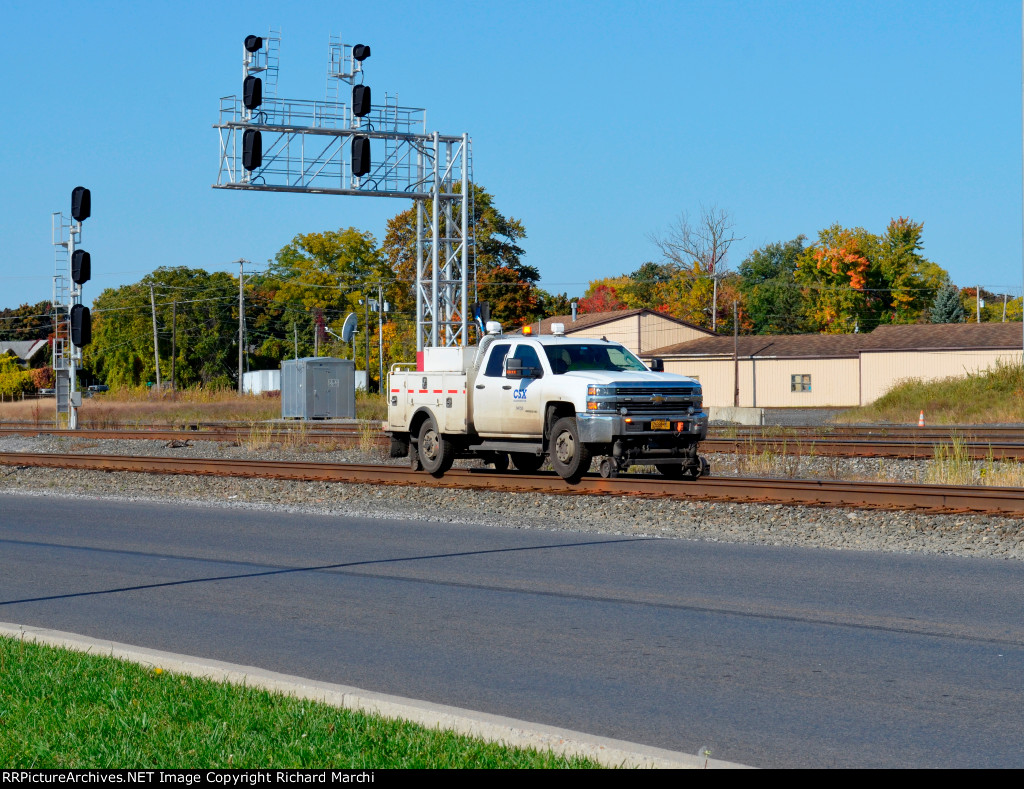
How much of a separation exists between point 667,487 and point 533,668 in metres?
10.3

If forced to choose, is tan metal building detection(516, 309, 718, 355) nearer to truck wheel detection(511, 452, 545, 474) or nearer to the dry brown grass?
the dry brown grass

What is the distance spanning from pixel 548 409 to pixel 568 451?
752 mm

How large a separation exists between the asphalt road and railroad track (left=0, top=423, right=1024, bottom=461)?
10.7 metres

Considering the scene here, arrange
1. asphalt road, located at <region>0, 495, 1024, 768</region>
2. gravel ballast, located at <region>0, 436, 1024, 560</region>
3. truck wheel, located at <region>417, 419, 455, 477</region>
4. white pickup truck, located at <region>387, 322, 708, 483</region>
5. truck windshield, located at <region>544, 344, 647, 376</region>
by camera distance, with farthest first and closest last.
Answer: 1. truck wheel, located at <region>417, 419, 455, 477</region>
2. truck windshield, located at <region>544, 344, 647, 376</region>
3. white pickup truck, located at <region>387, 322, 708, 483</region>
4. gravel ballast, located at <region>0, 436, 1024, 560</region>
5. asphalt road, located at <region>0, 495, 1024, 768</region>

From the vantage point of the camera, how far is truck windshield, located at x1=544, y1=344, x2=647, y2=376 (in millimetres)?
18828

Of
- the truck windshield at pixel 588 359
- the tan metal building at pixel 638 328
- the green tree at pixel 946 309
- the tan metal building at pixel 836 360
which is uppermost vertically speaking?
the green tree at pixel 946 309

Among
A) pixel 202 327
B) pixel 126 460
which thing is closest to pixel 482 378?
pixel 126 460

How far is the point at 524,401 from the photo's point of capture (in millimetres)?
18812

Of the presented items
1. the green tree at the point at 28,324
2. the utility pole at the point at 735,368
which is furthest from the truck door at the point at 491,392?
the green tree at the point at 28,324

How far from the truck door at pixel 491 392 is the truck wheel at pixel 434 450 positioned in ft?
2.77

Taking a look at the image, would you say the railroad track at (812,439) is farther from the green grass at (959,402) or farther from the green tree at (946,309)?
the green tree at (946,309)

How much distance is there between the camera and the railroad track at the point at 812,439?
75.9ft

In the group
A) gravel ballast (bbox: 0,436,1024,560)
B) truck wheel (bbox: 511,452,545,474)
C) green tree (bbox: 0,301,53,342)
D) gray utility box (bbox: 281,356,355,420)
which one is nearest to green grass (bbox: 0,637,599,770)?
gravel ballast (bbox: 0,436,1024,560)
